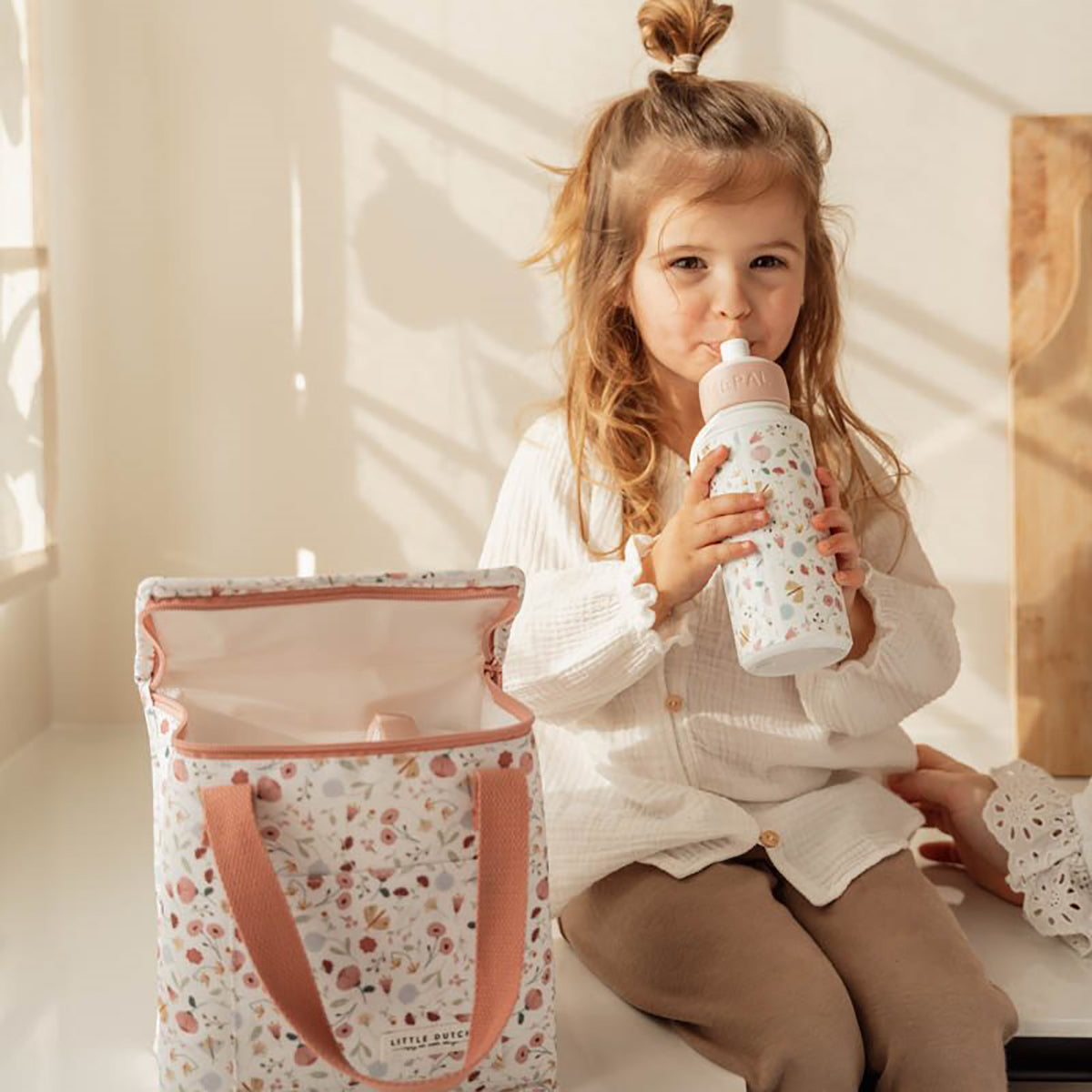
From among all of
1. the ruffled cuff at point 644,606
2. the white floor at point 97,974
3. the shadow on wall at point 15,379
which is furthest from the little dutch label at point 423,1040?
the shadow on wall at point 15,379

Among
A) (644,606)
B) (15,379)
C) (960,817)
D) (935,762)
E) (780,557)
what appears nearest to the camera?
(780,557)

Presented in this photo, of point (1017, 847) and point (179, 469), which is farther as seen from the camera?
point (179, 469)

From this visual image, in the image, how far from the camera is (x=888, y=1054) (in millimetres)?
1121

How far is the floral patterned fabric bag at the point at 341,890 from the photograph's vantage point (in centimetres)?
95

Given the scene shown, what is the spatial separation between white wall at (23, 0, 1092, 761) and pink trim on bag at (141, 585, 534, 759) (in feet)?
3.23

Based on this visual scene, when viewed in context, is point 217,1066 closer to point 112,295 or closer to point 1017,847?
point 1017,847

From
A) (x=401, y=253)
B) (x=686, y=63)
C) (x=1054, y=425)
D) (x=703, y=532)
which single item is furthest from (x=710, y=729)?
(x=401, y=253)

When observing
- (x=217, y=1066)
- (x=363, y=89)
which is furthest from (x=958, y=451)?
(x=217, y=1066)

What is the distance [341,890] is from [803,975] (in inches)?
14.4

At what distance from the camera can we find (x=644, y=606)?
1.22 metres

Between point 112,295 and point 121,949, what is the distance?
957mm

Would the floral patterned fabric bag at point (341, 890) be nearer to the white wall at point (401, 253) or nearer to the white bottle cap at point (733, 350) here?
the white bottle cap at point (733, 350)

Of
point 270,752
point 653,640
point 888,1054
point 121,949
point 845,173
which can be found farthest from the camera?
point 845,173

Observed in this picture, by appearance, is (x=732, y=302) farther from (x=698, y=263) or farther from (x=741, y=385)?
(x=741, y=385)
